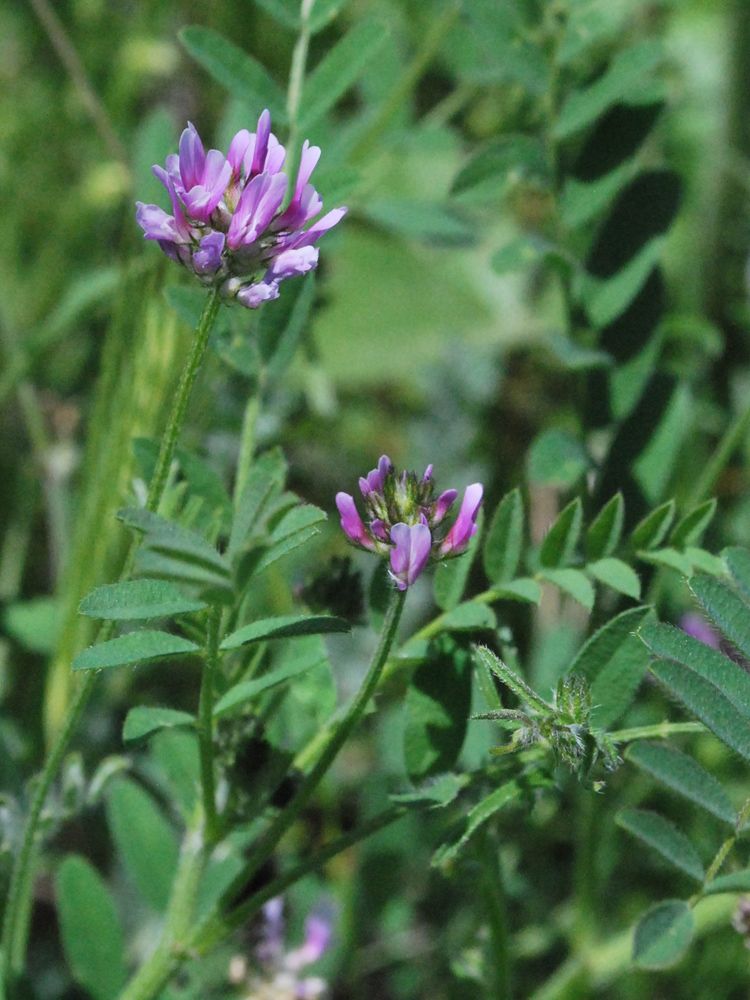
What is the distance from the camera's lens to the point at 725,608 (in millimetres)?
941

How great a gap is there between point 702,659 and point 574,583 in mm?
165

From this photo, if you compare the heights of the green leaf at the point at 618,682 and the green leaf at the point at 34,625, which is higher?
the green leaf at the point at 34,625

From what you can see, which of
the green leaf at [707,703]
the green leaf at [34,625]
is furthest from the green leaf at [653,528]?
the green leaf at [34,625]

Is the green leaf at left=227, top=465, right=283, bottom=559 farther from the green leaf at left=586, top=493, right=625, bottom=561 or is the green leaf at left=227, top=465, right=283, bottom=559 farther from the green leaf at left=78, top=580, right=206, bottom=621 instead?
the green leaf at left=586, top=493, right=625, bottom=561

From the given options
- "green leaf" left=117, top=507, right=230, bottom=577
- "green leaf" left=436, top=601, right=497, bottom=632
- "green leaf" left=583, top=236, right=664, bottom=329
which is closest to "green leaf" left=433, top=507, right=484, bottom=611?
"green leaf" left=436, top=601, right=497, bottom=632

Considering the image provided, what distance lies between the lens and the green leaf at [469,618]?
1.00 meters

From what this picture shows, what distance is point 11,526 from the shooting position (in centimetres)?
199

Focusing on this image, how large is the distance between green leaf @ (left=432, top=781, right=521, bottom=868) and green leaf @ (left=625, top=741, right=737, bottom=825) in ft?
0.36

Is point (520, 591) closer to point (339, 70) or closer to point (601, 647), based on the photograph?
point (601, 647)

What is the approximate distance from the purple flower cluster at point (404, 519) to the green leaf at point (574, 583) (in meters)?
0.20

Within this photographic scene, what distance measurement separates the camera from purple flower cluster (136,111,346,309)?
0.83m

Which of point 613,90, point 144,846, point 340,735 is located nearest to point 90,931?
point 144,846

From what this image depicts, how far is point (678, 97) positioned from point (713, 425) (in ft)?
3.14

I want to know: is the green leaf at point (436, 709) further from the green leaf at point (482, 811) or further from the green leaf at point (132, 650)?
the green leaf at point (132, 650)
